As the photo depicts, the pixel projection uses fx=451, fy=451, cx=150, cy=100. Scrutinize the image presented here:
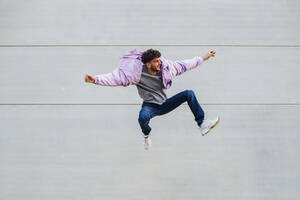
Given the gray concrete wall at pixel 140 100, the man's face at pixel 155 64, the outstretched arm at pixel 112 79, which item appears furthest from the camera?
the gray concrete wall at pixel 140 100

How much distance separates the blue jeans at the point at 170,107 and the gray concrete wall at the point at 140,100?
1.23 m

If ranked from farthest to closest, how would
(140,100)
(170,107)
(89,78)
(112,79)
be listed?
(140,100) < (170,107) < (112,79) < (89,78)

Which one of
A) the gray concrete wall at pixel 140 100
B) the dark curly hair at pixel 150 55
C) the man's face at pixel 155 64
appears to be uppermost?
the dark curly hair at pixel 150 55

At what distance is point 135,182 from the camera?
5738mm

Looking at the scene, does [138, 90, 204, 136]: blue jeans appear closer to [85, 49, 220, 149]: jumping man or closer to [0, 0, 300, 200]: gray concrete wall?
[85, 49, 220, 149]: jumping man

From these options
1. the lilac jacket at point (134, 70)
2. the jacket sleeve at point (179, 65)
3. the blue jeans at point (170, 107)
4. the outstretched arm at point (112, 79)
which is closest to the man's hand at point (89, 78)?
the outstretched arm at point (112, 79)

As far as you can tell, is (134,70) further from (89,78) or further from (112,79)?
(89,78)

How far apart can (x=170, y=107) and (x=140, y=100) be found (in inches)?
49.5

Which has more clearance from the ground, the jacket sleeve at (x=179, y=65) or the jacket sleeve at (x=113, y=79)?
the jacket sleeve at (x=179, y=65)

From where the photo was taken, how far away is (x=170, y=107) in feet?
15.1

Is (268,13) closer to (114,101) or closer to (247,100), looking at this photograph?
(247,100)

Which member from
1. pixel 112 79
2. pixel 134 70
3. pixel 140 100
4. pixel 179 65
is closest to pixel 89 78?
pixel 112 79

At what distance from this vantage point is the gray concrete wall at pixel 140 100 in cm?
577

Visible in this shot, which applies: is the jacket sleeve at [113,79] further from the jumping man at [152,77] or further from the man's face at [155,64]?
the man's face at [155,64]
